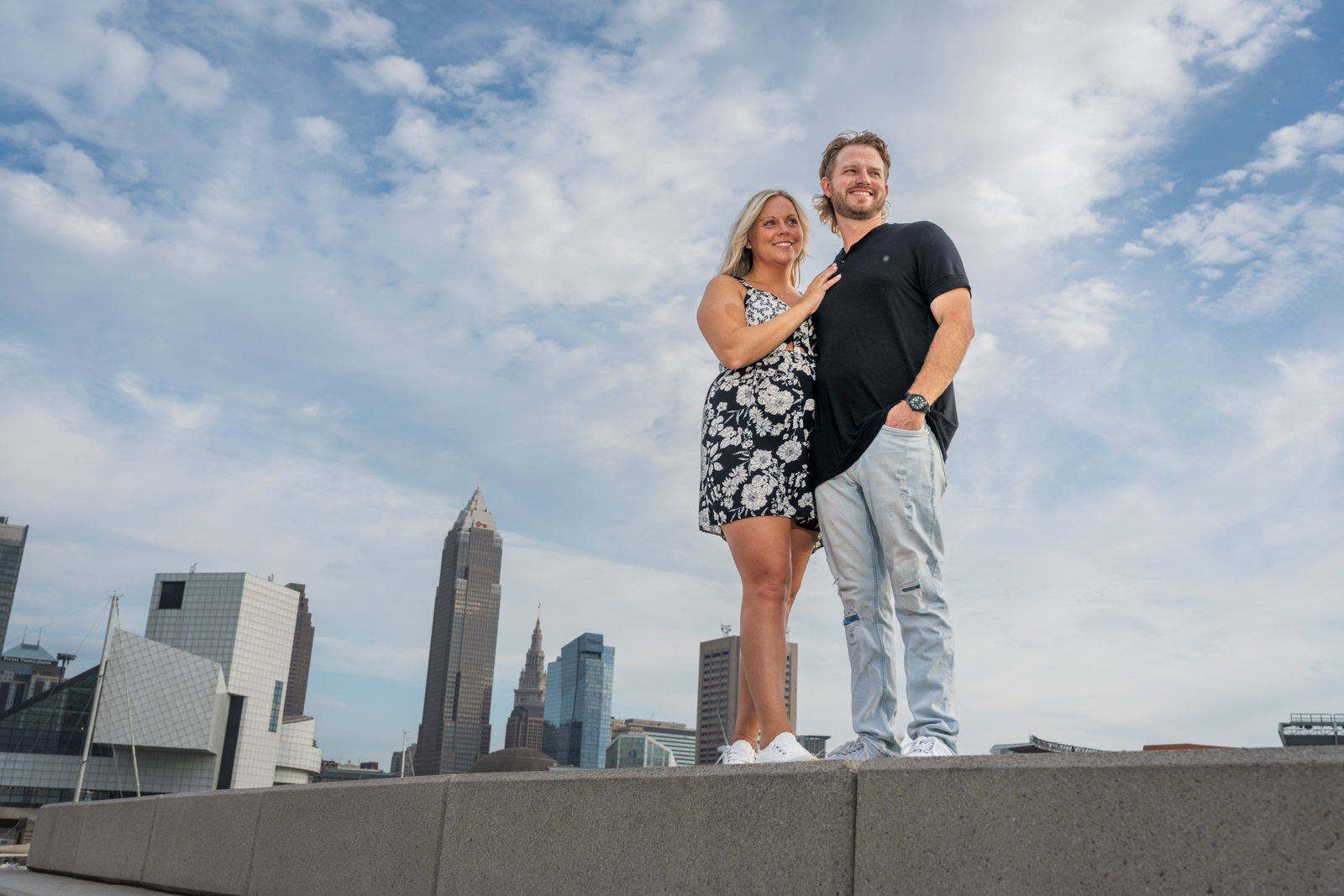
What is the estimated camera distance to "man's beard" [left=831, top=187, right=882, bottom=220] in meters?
3.66

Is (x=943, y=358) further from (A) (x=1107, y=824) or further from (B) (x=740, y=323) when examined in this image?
(A) (x=1107, y=824)

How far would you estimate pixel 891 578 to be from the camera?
2.91 metres

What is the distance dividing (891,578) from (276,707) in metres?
98.5

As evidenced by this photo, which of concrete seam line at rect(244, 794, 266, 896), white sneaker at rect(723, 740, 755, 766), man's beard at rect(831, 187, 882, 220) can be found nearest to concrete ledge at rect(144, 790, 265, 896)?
concrete seam line at rect(244, 794, 266, 896)

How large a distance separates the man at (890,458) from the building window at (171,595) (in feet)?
333

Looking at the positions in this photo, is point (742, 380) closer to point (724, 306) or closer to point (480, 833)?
point (724, 306)

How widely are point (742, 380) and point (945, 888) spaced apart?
83.8 inches

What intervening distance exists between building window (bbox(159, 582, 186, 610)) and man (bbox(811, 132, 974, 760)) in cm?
10142

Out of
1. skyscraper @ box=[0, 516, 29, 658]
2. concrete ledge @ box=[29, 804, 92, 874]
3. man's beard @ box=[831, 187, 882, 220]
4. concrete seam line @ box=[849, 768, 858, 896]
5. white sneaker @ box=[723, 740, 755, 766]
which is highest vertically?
skyscraper @ box=[0, 516, 29, 658]

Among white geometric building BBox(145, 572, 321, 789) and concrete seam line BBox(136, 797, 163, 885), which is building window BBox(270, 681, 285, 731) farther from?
concrete seam line BBox(136, 797, 163, 885)

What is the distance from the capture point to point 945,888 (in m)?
1.72

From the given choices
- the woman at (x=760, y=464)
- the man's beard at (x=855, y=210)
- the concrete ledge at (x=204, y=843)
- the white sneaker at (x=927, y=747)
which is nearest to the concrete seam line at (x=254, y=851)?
the concrete ledge at (x=204, y=843)

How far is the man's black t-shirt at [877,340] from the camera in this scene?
10.3 ft

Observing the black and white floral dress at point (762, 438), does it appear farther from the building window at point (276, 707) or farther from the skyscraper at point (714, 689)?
the skyscraper at point (714, 689)
